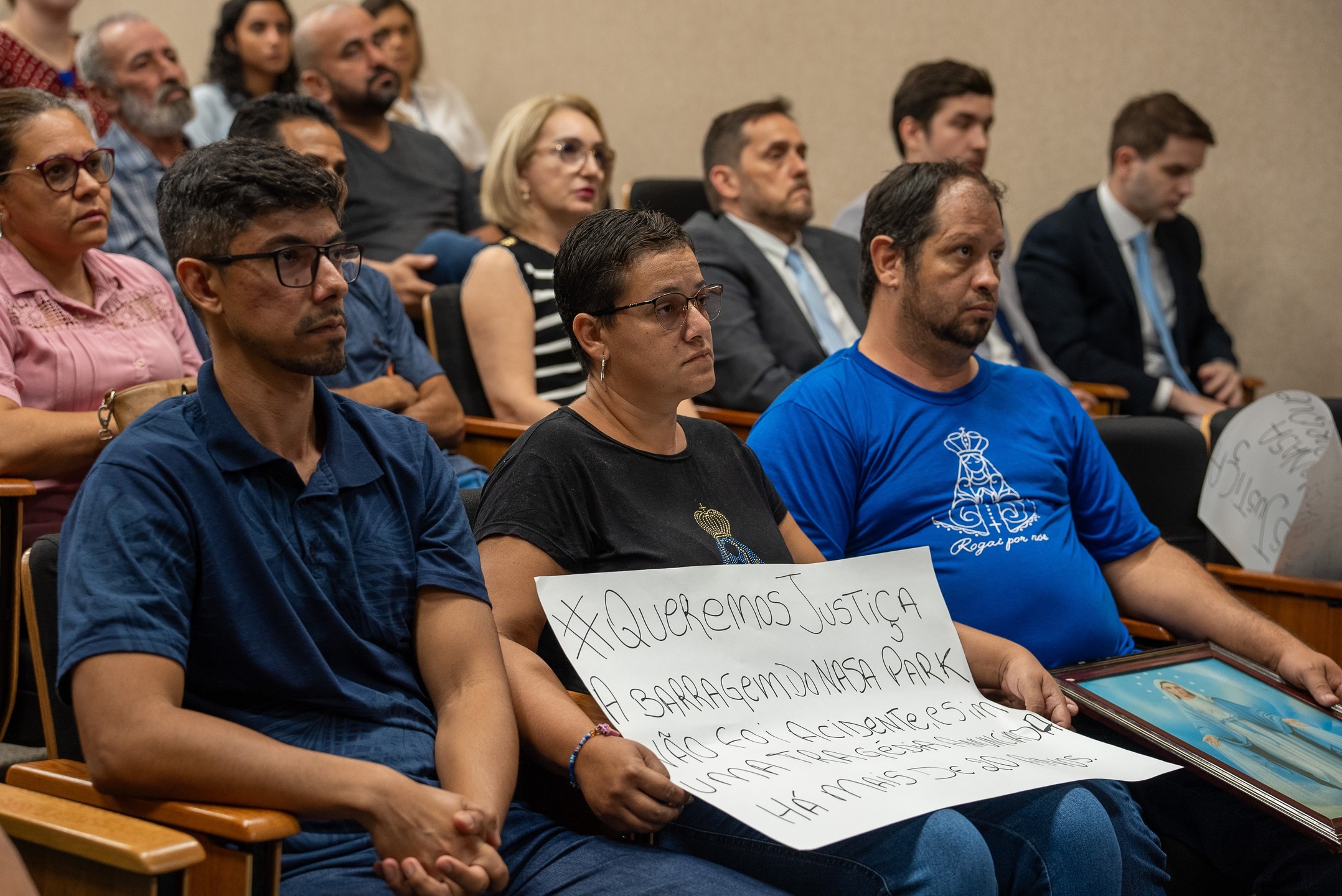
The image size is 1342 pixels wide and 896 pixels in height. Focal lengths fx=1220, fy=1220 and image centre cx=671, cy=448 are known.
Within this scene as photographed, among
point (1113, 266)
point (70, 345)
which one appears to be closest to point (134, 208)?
point (70, 345)

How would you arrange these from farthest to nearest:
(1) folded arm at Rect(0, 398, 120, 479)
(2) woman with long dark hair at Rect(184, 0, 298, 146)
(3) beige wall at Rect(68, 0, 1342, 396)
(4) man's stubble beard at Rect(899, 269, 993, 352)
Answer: (3) beige wall at Rect(68, 0, 1342, 396), (2) woman with long dark hair at Rect(184, 0, 298, 146), (4) man's stubble beard at Rect(899, 269, 993, 352), (1) folded arm at Rect(0, 398, 120, 479)

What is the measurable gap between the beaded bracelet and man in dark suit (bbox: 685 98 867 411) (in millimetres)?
1560

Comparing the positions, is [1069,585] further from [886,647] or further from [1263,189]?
[1263,189]

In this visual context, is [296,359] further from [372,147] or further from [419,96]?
[419,96]

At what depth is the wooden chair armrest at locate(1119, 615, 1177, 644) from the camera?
6.48 feet

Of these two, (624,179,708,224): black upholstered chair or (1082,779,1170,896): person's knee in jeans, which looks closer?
(1082,779,1170,896): person's knee in jeans

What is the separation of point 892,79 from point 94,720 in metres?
4.11

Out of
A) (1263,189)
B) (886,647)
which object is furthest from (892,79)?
(886,647)

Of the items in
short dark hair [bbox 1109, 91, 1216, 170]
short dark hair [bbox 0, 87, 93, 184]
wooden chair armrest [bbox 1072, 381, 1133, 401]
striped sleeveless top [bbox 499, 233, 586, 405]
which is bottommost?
wooden chair armrest [bbox 1072, 381, 1133, 401]

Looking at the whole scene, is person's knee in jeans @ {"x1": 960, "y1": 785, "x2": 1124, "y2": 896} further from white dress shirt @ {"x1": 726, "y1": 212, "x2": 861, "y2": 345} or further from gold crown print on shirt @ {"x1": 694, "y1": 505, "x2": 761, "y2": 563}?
white dress shirt @ {"x1": 726, "y1": 212, "x2": 861, "y2": 345}

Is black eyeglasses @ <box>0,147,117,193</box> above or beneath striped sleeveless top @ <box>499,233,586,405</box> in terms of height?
above

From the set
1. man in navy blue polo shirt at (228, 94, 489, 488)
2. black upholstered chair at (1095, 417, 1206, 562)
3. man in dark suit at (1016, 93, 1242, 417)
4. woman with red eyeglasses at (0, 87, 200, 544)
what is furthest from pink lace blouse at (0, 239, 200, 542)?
man in dark suit at (1016, 93, 1242, 417)

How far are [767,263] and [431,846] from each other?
7.30 feet

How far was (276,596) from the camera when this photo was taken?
122 cm
